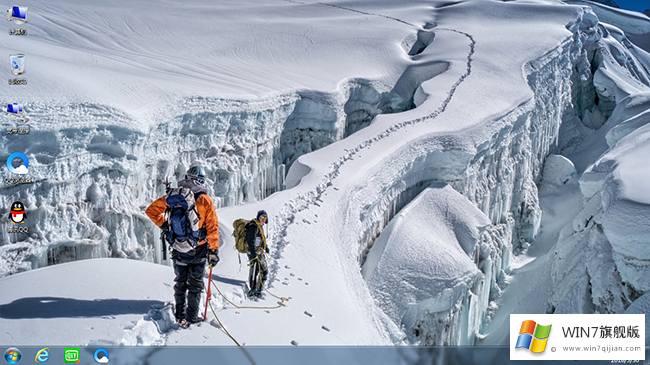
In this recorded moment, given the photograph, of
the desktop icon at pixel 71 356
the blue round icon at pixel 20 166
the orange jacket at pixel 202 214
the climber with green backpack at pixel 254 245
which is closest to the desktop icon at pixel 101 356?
the desktop icon at pixel 71 356

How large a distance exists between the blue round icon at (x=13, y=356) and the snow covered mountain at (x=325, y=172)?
0.62 ft

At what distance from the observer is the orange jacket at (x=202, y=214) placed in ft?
17.4

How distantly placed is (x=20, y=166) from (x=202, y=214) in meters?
4.11

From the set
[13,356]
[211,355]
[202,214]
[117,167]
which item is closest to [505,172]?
[117,167]

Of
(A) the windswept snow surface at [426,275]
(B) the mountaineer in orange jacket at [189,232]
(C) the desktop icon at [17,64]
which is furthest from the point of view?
(A) the windswept snow surface at [426,275]

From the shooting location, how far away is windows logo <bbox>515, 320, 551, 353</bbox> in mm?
6430

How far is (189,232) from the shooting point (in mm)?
5238

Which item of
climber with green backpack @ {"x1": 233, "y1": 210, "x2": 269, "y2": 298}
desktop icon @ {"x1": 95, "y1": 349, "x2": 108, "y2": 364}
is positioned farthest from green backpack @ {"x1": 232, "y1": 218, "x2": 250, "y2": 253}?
desktop icon @ {"x1": 95, "y1": 349, "x2": 108, "y2": 364}

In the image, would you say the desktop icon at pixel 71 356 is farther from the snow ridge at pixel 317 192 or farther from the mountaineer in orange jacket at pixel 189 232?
the snow ridge at pixel 317 192

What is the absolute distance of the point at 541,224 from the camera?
2005cm

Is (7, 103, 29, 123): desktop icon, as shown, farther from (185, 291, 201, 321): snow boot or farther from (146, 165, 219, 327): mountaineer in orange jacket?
(185, 291, 201, 321): snow boot

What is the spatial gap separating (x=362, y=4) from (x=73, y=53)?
20869mm

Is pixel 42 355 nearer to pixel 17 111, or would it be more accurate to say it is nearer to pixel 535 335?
pixel 17 111

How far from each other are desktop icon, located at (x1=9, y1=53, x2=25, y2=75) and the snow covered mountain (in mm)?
401
